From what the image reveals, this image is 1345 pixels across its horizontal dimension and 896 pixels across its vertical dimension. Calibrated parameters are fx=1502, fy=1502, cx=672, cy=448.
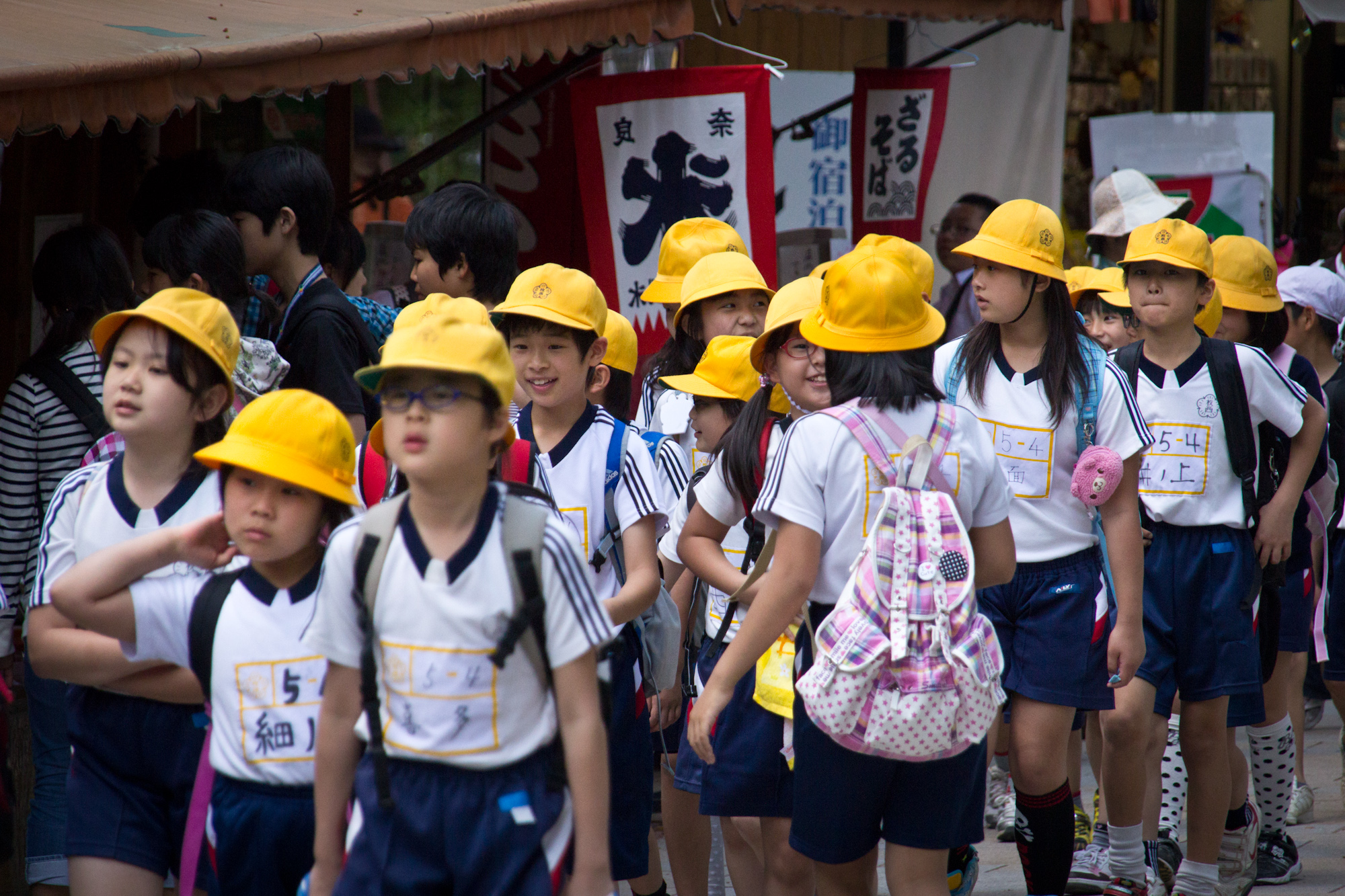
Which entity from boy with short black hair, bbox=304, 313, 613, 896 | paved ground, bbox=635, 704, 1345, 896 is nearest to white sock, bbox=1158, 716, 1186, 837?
paved ground, bbox=635, 704, 1345, 896

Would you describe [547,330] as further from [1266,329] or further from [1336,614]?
[1336,614]

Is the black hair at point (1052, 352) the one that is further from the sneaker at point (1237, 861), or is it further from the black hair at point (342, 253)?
the black hair at point (342, 253)

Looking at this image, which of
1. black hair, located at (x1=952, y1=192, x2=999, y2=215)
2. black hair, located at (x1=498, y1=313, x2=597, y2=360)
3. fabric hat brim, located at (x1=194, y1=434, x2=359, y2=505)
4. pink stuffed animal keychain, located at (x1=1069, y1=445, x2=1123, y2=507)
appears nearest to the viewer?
fabric hat brim, located at (x1=194, y1=434, x2=359, y2=505)

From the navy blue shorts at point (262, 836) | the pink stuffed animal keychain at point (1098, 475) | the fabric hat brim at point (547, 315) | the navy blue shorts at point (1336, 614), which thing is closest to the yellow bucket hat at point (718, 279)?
the fabric hat brim at point (547, 315)

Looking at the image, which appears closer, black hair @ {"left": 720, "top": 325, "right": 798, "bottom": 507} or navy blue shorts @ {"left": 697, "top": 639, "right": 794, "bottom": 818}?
black hair @ {"left": 720, "top": 325, "right": 798, "bottom": 507}

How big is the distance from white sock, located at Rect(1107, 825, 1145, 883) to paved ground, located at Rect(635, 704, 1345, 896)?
28.3 inches

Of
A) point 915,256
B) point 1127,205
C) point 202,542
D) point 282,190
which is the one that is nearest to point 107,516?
point 202,542

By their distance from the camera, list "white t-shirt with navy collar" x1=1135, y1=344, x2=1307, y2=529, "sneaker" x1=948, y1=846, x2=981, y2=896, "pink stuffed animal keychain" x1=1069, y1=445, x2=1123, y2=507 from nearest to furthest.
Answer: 1. "pink stuffed animal keychain" x1=1069, y1=445, x2=1123, y2=507
2. "sneaker" x1=948, y1=846, x2=981, y2=896
3. "white t-shirt with navy collar" x1=1135, y1=344, x2=1307, y2=529

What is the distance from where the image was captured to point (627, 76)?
6973 millimetres

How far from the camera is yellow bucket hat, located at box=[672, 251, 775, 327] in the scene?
527cm

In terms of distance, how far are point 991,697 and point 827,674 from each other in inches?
14.7

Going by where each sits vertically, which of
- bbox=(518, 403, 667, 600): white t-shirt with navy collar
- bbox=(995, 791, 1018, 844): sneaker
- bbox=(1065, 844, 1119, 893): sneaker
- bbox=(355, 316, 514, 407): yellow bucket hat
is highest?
bbox=(355, 316, 514, 407): yellow bucket hat

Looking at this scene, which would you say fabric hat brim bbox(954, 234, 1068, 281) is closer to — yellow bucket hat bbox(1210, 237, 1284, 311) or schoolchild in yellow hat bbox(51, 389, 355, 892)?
yellow bucket hat bbox(1210, 237, 1284, 311)

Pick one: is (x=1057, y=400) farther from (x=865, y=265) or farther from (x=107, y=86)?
(x=107, y=86)
